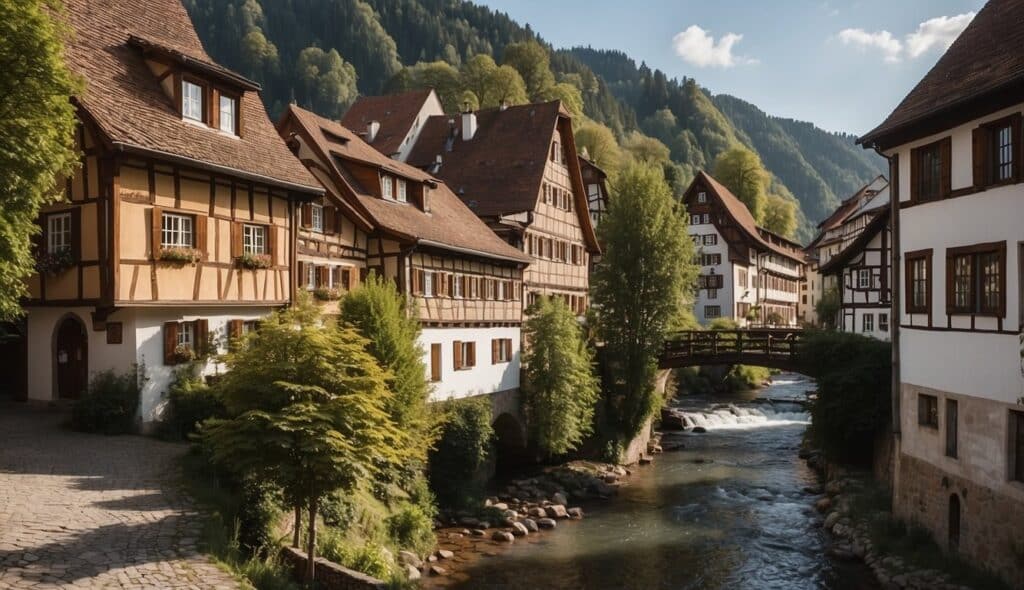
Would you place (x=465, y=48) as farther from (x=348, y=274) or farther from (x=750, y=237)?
(x=348, y=274)

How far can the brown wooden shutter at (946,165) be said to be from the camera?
18406mm

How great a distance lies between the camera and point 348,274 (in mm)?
25922

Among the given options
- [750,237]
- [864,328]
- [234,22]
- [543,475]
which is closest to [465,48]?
[234,22]

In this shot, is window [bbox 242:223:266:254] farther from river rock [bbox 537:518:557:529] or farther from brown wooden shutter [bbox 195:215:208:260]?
river rock [bbox 537:518:557:529]

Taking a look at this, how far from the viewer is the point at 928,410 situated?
1977 centimetres

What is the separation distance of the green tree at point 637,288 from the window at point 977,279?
57.5 ft

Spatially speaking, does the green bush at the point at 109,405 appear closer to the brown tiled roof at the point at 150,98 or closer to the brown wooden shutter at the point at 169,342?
the brown wooden shutter at the point at 169,342

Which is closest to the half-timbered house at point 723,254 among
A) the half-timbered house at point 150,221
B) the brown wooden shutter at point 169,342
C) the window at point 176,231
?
the half-timbered house at point 150,221

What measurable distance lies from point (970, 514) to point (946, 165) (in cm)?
750

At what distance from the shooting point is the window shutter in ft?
59.6

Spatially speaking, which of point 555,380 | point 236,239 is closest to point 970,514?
point 555,380

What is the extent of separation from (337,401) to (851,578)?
13.7m

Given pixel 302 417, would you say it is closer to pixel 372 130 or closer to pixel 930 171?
pixel 930 171

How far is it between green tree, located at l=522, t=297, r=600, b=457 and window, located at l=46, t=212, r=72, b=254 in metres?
17.1
